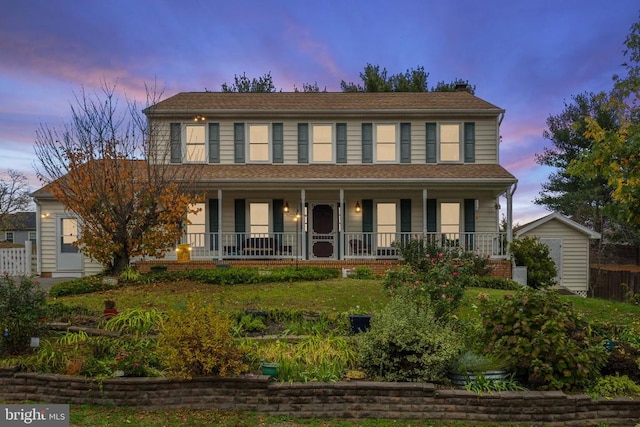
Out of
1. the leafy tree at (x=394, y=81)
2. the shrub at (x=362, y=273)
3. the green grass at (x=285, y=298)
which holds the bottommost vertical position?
the green grass at (x=285, y=298)

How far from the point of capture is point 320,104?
15.4 meters

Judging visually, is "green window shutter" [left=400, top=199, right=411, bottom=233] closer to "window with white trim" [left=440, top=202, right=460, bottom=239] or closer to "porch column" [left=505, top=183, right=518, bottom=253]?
"window with white trim" [left=440, top=202, right=460, bottom=239]

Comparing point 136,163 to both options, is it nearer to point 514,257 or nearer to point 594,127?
point 594,127

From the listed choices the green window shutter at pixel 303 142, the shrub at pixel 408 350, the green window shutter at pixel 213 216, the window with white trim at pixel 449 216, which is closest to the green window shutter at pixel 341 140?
the green window shutter at pixel 303 142

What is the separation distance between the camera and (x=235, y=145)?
49.6ft

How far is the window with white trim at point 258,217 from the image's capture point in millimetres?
15047

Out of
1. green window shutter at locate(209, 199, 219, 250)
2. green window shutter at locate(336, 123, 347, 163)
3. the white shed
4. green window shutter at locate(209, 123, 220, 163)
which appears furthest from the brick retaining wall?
the white shed

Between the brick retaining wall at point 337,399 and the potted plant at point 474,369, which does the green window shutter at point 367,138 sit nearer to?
the potted plant at point 474,369

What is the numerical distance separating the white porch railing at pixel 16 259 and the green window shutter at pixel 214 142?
7782 mm

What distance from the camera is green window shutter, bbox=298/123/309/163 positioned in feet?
49.7

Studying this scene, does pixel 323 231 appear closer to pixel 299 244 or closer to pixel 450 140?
pixel 299 244

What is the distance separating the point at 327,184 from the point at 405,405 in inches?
397

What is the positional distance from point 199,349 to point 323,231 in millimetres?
11071

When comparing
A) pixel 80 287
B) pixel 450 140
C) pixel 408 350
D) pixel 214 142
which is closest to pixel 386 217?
pixel 450 140
